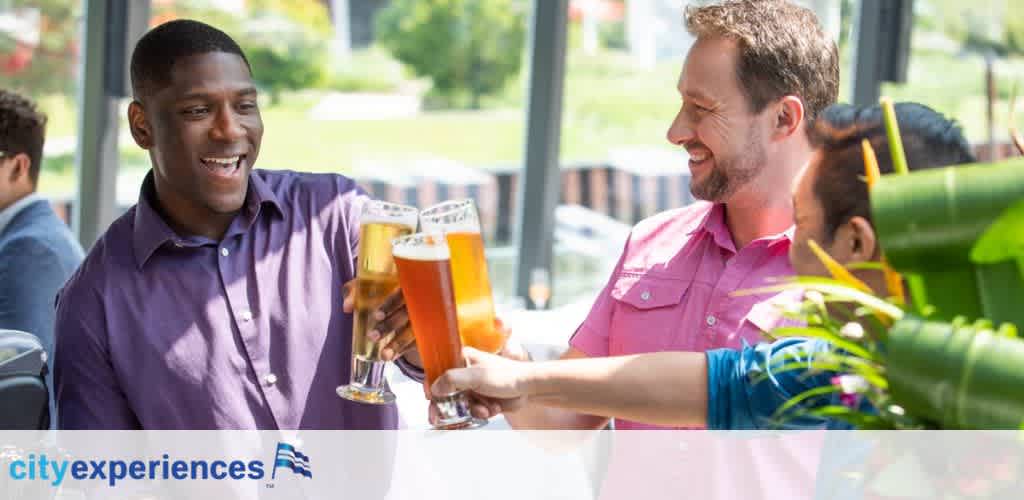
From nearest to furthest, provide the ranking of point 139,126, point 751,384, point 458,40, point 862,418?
point 862,418 < point 751,384 < point 139,126 < point 458,40

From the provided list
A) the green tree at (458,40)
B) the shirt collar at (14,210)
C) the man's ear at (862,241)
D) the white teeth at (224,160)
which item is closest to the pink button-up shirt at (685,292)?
the man's ear at (862,241)

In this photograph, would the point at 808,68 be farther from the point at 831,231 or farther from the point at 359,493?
the point at 359,493

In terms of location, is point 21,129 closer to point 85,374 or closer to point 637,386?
point 85,374

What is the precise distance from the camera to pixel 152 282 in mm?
2182

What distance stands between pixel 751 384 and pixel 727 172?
2.13ft

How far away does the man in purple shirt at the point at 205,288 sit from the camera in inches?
83.2

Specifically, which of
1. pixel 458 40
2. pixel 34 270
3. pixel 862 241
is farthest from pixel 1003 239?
pixel 458 40

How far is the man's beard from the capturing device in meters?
2.19

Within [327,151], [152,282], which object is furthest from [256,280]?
[327,151]

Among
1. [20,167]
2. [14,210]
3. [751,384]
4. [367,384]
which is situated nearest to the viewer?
[751,384]

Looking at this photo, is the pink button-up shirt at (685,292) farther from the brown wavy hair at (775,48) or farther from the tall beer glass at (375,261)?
the tall beer glass at (375,261)

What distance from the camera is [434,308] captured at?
1.69 m

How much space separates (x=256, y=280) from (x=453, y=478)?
1.00 m

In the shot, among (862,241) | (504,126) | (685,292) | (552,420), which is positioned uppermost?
(862,241)
